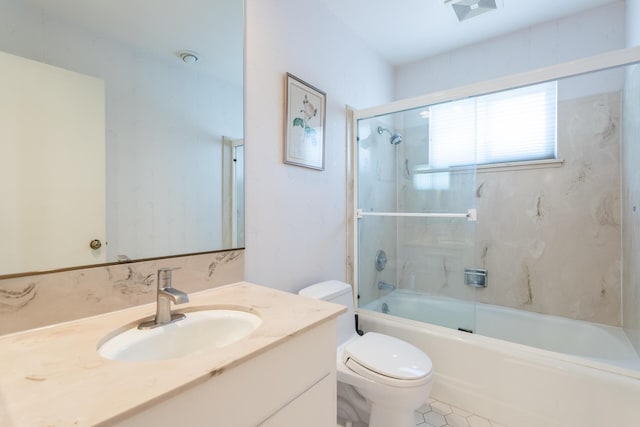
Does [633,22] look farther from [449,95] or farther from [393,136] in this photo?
[393,136]

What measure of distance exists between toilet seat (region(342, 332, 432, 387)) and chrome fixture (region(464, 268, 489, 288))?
A: 0.98 meters

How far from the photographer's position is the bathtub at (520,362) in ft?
4.22

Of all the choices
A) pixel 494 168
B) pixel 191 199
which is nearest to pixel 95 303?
pixel 191 199

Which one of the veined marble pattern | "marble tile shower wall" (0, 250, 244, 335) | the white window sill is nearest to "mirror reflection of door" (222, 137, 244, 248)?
"marble tile shower wall" (0, 250, 244, 335)

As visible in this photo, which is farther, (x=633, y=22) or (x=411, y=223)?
(x=411, y=223)

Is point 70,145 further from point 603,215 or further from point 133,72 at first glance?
point 603,215

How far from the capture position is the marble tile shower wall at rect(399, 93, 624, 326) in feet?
6.18

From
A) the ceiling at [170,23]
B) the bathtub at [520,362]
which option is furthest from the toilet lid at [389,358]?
the ceiling at [170,23]

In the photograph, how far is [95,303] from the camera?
2.87ft

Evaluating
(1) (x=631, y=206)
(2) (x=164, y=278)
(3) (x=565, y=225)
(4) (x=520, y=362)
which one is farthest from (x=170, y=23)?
(3) (x=565, y=225)

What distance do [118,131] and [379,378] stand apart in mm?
1373

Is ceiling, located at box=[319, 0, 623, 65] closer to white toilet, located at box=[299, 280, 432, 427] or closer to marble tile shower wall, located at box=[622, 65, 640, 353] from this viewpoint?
marble tile shower wall, located at box=[622, 65, 640, 353]

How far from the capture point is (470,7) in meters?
1.85

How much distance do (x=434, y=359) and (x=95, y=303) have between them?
5.58 feet
